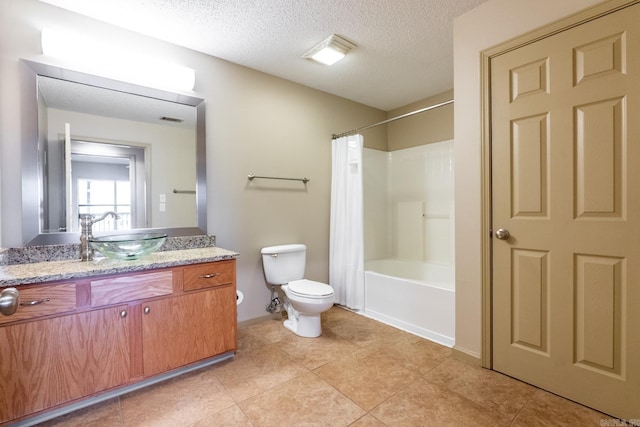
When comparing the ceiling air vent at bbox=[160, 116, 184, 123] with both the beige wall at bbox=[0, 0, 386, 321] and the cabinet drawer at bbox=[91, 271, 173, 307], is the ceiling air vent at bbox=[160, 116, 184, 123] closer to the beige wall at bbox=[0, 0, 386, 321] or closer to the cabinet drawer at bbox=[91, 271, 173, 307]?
the beige wall at bbox=[0, 0, 386, 321]

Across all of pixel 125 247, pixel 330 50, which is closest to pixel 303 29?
pixel 330 50

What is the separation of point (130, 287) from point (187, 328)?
0.43 m

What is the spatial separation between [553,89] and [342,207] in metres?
1.91

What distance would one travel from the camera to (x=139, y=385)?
1.73 m

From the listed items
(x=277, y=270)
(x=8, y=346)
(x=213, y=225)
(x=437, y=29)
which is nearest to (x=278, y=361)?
(x=277, y=270)

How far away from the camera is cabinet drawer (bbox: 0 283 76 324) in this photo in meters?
1.38

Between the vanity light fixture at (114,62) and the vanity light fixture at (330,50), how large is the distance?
3.19 feet

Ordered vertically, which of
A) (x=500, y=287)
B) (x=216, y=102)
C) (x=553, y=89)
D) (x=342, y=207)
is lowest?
(x=500, y=287)

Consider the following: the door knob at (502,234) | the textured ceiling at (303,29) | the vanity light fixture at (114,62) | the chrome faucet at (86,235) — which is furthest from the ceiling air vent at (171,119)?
the door knob at (502,234)

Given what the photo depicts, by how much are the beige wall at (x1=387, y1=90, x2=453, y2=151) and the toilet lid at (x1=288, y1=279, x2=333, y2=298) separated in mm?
2104

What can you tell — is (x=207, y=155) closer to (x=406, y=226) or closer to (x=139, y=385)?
(x=139, y=385)

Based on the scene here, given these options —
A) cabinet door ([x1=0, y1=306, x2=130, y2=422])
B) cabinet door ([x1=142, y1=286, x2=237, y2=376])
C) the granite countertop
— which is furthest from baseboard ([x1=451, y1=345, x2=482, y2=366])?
cabinet door ([x1=0, y1=306, x2=130, y2=422])

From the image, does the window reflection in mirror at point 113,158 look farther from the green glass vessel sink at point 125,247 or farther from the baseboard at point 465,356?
the baseboard at point 465,356

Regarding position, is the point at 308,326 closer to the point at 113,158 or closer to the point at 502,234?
the point at 502,234
